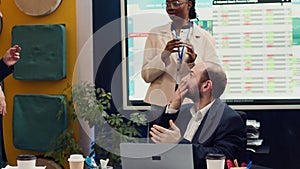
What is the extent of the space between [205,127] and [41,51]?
85.9 inches

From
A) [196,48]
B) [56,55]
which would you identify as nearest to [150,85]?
[196,48]

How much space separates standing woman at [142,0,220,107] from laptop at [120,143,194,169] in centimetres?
213

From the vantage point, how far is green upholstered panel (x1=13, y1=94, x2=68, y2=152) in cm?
458

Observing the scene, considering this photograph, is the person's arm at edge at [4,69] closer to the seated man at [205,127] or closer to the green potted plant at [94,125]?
the green potted plant at [94,125]

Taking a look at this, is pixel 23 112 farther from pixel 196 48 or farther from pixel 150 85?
pixel 196 48

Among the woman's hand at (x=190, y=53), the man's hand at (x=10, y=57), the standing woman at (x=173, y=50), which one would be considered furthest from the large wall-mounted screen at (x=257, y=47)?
the man's hand at (x=10, y=57)

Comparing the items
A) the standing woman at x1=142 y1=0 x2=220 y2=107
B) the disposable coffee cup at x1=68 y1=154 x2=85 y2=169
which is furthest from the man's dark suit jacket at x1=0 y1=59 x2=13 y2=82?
the disposable coffee cup at x1=68 y1=154 x2=85 y2=169

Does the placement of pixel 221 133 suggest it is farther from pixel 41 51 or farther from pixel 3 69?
pixel 41 51

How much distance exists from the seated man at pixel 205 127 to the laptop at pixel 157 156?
308 mm

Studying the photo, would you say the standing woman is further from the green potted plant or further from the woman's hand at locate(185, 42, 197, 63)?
Answer: the green potted plant

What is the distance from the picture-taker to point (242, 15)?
4.52m

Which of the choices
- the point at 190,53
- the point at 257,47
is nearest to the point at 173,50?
the point at 190,53

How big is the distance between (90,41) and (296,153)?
83.2 inches

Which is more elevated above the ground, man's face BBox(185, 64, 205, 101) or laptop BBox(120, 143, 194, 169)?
man's face BBox(185, 64, 205, 101)
